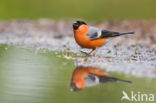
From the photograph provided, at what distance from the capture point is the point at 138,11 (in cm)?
1739

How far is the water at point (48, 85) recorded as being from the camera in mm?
4094

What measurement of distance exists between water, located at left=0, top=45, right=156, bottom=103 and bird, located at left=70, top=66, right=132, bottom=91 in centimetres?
8

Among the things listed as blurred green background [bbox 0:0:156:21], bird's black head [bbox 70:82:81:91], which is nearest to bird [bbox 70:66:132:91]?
bird's black head [bbox 70:82:81:91]

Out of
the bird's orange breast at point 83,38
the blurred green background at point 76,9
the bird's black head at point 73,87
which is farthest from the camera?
the blurred green background at point 76,9

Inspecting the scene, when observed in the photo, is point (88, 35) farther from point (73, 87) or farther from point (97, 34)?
point (73, 87)

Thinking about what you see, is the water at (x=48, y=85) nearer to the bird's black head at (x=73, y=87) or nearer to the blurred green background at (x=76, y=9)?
the bird's black head at (x=73, y=87)

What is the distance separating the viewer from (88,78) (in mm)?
5023

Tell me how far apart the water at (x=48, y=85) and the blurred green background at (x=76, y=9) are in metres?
8.80

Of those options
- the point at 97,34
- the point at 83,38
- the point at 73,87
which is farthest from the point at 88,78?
the point at 97,34

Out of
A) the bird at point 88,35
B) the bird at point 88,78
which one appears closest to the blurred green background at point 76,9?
the bird at point 88,35

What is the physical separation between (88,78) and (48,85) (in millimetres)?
561

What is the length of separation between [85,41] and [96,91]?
8.46 feet

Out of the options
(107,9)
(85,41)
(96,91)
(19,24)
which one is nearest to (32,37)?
(19,24)

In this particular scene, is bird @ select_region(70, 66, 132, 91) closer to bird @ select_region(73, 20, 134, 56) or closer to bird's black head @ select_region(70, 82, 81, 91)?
bird's black head @ select_region(70, 82, 81, 91)
